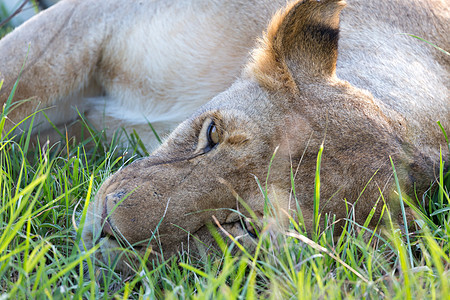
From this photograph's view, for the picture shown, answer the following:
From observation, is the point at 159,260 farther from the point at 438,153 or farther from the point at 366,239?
the point at 438,153

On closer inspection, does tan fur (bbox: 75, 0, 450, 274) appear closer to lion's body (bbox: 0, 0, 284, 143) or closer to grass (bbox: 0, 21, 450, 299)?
grass (bbox: 0, 21, 450, 299)

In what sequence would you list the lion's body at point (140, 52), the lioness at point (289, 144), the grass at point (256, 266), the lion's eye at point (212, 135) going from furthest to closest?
the lion's body at point (140, 52), the lion's eye at point (212, 135), the lioness at point (289, 144), the grass at point (256, 266)

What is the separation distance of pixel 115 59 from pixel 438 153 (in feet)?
6.20

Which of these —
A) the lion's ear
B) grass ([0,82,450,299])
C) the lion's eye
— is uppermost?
the lion's ear

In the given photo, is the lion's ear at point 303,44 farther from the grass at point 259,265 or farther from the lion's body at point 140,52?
the lion's body at point 140,52

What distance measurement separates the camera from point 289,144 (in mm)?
2148

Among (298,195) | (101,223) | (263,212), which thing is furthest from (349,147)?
(101,223)

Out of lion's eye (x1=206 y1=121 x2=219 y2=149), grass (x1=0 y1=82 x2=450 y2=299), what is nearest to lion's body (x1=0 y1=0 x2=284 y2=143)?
lion's eye (x1=206 y1=121 x2=219 y2=149)

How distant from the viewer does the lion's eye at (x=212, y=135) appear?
2.26m

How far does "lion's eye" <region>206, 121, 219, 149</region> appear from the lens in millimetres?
2262

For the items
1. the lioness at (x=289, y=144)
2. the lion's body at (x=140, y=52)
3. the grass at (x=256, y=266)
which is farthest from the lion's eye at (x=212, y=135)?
the lion's body at (x=140, y=52)

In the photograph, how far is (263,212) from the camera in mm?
2074

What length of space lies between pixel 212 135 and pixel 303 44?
23.3 inches

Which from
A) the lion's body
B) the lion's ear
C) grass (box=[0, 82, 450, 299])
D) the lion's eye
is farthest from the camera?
the lion's body
